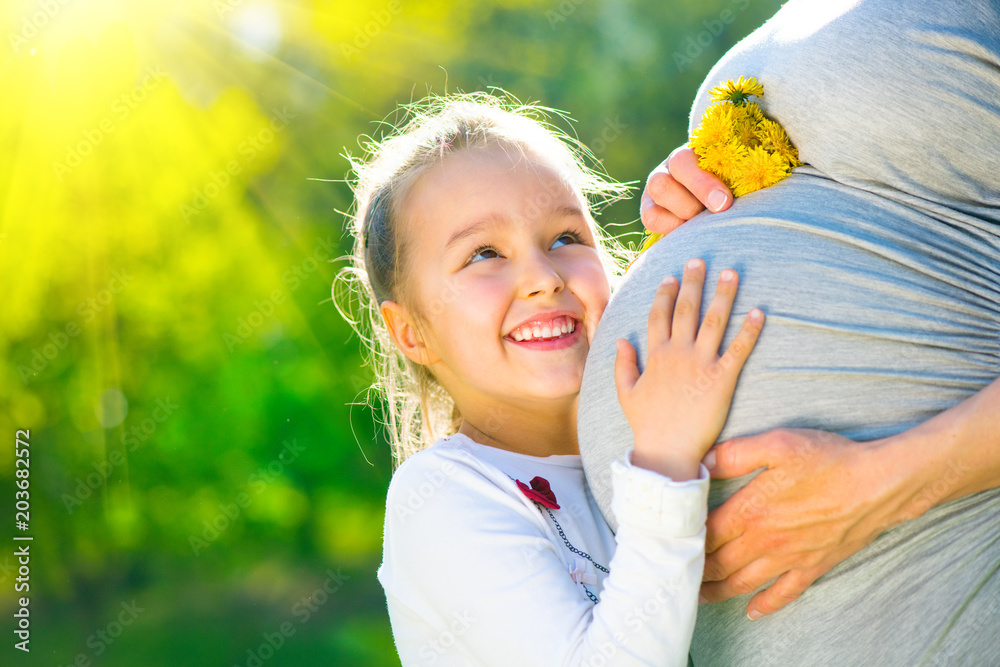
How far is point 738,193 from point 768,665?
2.71ft

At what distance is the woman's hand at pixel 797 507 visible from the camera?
1.24 m

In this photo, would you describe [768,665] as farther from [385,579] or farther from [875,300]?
[385,579]

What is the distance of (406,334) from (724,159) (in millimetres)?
956

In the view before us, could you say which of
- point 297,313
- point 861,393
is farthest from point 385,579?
point 297,313

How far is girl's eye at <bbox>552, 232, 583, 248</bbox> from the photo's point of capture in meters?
2.00

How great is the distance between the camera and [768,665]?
4.55 feet

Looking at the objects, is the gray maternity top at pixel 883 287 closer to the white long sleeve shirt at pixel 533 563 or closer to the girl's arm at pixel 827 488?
the girl's arm at pixel 827 488

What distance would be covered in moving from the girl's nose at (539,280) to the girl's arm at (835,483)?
2.01 feet

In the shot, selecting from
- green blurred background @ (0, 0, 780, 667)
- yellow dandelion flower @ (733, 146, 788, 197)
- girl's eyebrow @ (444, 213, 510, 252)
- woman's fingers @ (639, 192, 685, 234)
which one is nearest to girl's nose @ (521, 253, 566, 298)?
girl's eyebrow @ (444, 213, 510, 252)

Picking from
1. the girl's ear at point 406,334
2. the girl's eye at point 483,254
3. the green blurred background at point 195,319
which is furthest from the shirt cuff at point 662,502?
the green blurred background at point 195,319

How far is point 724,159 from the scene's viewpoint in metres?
1.52

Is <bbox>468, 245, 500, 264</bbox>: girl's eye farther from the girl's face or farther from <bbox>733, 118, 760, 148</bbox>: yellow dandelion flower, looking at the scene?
<bbox>733, 118, 760, 148</bbox>: yellow dandelion flower

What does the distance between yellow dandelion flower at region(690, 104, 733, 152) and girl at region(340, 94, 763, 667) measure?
27 cm

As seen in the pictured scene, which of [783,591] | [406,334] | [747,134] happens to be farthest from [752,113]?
[406,334]
